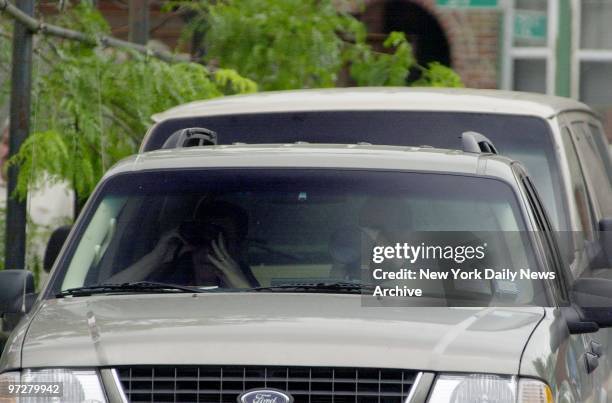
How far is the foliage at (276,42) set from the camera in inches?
456

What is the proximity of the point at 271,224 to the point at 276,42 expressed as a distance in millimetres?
6109

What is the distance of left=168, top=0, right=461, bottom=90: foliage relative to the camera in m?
11.6

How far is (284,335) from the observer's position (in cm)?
461

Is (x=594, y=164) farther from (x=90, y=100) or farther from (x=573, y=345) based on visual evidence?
(x=573, y=345)


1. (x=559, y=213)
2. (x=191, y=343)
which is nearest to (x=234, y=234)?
(x=191, y=343)

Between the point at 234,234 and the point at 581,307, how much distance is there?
1.30 m

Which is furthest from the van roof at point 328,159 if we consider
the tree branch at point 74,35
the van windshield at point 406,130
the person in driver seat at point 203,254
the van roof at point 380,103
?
the tree branch at point 74,35

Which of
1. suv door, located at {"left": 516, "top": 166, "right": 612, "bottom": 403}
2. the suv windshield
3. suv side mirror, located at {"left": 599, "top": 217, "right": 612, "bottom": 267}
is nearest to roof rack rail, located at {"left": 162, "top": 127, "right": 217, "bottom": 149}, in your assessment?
the suv windshield

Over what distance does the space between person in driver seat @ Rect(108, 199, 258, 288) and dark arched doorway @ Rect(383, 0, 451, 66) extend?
13715 mm

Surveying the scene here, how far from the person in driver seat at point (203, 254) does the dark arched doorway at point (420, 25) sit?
1372 cm

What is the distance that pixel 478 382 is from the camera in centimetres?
450

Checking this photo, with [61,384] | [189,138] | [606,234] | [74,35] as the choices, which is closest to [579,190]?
[606,234]

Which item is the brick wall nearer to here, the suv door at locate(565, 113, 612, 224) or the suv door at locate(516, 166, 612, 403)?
the suv door at locate(565, 113, 612, 224)

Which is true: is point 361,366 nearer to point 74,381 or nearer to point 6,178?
point 74,381
